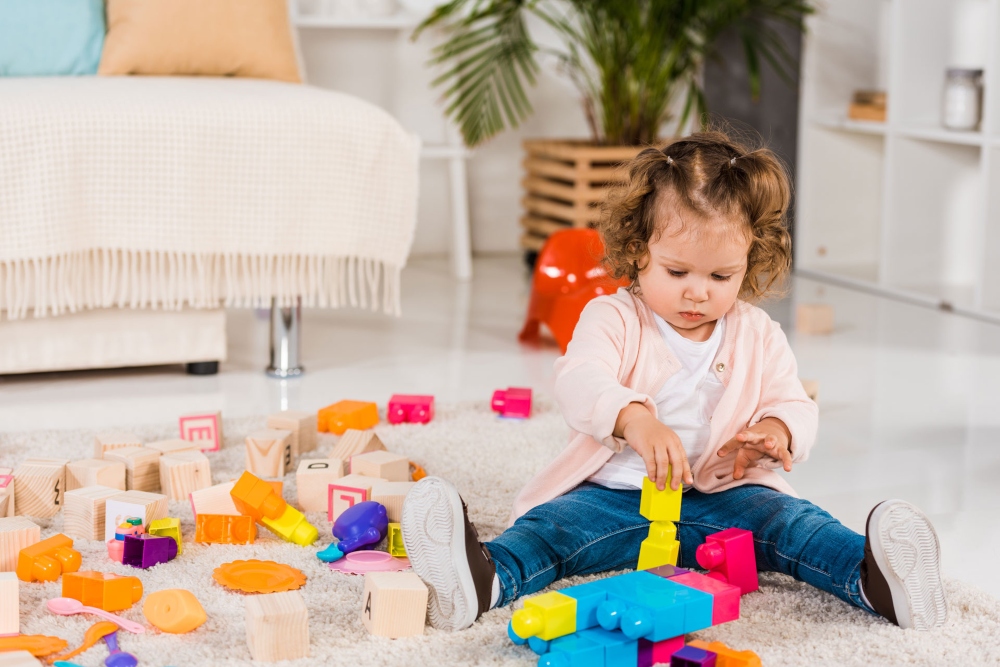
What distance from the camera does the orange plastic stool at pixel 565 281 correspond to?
79.8 inches

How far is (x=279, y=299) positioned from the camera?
5.98 feet

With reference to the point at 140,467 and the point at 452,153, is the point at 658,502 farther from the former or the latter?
the point at 452,153

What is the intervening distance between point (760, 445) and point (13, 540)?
0.70 meters

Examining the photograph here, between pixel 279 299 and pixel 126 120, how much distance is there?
14.1 inches

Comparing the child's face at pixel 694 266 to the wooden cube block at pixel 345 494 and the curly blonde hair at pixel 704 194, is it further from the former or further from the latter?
the wooden cube block at pixel 345 494

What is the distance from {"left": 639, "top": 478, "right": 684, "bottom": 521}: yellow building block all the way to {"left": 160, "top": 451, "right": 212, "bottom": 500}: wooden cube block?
540 millimetres

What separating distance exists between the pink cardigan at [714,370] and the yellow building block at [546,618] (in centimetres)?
23

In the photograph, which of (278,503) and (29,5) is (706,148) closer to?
(278,503)

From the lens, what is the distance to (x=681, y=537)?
3.66 feet

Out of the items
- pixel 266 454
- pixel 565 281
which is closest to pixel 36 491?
pixel 266 454

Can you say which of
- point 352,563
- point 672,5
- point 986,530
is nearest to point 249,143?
point 352,563

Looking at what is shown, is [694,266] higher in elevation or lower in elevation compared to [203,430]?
higher

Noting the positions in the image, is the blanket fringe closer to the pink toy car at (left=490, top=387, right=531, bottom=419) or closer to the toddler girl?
the pink toy car at (left=490, top=387, right=531, bottom=419)

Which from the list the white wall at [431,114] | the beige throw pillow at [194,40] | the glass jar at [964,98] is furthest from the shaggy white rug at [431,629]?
the white wall at [431,114]
